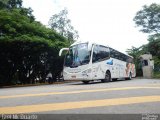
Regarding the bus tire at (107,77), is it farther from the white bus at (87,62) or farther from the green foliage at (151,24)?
the green foliage at (151,24)

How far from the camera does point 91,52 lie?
64.4ft

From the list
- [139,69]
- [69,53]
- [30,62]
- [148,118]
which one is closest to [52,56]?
[30,62]

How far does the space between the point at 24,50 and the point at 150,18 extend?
1032 inches

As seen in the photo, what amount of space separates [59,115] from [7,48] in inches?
697

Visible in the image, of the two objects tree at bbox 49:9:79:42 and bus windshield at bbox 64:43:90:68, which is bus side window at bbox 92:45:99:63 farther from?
tree at bbox 49:9:79:42

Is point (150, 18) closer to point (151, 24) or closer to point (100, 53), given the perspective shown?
point (151, 24)

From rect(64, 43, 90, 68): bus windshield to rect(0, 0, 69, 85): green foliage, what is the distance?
15.7 ft

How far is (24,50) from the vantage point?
24312mm

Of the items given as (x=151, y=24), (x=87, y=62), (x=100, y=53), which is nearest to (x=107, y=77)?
(x=100, y=53)

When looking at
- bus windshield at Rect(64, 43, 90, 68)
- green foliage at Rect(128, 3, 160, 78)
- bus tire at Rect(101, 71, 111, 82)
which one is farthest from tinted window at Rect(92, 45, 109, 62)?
green foliage at Rect(128, 3, 160, 78)

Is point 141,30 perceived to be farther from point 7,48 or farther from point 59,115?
point 59,115

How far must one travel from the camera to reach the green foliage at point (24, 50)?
925 inches

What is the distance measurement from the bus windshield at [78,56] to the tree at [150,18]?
2725 centimetres

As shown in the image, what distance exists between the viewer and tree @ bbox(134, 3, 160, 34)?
1757 inches
